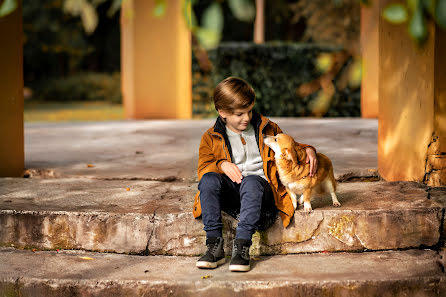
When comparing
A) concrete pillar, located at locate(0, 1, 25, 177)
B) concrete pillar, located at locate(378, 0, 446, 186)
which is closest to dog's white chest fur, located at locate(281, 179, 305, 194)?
concrete pillar, located at locate(378, 0, 446, 186)

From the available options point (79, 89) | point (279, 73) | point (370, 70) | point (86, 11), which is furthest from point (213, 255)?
point (79, 89)

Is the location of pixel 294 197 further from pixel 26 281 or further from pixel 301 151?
pixel 26 281

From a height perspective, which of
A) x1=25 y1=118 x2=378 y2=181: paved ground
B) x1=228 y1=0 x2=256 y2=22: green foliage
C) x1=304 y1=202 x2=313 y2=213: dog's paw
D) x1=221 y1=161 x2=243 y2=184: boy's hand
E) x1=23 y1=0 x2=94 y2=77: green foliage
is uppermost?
x1=23 y1=0 x2=94 y2=77: green foliage

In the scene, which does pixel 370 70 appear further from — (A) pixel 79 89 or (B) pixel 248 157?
(A) pixel 79 89

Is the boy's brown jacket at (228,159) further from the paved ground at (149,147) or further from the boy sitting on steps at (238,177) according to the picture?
the paved ground at (149,147)

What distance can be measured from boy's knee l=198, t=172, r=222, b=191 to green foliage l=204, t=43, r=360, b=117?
702 cm

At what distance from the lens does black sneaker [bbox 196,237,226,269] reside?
2.93 m

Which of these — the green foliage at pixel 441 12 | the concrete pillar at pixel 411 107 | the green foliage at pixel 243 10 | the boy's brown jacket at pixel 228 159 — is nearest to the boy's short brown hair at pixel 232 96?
the boy's brown jacket at pixel 228 159

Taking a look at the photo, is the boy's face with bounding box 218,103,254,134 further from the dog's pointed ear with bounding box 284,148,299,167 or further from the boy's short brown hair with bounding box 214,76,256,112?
the dog's pointed ear with bounding box 284,148,299,167

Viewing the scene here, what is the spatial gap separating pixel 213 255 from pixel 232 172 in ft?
1.54

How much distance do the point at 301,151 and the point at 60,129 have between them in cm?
575

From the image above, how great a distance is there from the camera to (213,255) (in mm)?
2975

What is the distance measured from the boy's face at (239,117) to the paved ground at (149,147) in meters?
1.25

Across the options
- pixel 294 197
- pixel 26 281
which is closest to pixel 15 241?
pixel 26 281
